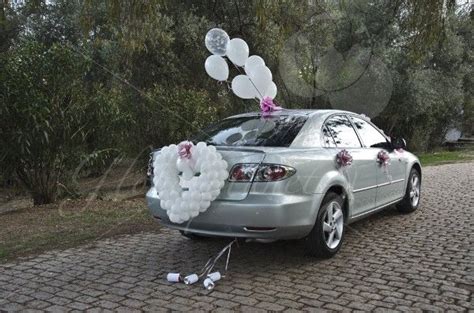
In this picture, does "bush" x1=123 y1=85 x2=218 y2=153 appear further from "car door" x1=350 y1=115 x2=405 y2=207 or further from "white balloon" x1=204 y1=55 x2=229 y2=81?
"car door" x1=350 y1=115 x2=405 y2=207

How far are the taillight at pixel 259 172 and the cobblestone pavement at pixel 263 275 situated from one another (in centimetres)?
93

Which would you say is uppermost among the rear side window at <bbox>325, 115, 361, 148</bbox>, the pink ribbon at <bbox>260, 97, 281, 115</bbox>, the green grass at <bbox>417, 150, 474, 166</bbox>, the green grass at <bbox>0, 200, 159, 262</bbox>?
the pink ribbon at <bbox>260, 97, 281, 115</bbox>

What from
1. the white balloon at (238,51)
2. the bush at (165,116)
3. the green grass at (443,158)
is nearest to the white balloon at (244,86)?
the white balloon at (238,51)

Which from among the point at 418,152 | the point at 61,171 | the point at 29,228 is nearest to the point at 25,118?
the point at 61,171

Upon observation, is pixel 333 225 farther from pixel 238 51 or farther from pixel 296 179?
pixel 238 51

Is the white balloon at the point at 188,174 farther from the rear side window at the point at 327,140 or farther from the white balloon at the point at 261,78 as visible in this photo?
the white balloon at the point at 261,78

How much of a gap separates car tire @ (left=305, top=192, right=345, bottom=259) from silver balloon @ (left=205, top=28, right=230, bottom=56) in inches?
89.9

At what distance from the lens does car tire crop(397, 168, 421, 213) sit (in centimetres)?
730

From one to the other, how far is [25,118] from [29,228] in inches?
Answer: 78.2

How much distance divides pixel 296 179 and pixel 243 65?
210 cm

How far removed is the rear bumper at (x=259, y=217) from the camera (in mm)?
4352

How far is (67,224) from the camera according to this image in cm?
707

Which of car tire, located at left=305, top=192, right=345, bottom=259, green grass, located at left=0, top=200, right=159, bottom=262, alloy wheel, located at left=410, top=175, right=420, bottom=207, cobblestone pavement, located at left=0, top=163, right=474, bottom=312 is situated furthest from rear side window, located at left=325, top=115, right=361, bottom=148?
green grass, located at left=0, top=200, right=159, bottom=262

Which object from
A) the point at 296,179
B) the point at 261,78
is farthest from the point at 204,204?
the point at 261,78
